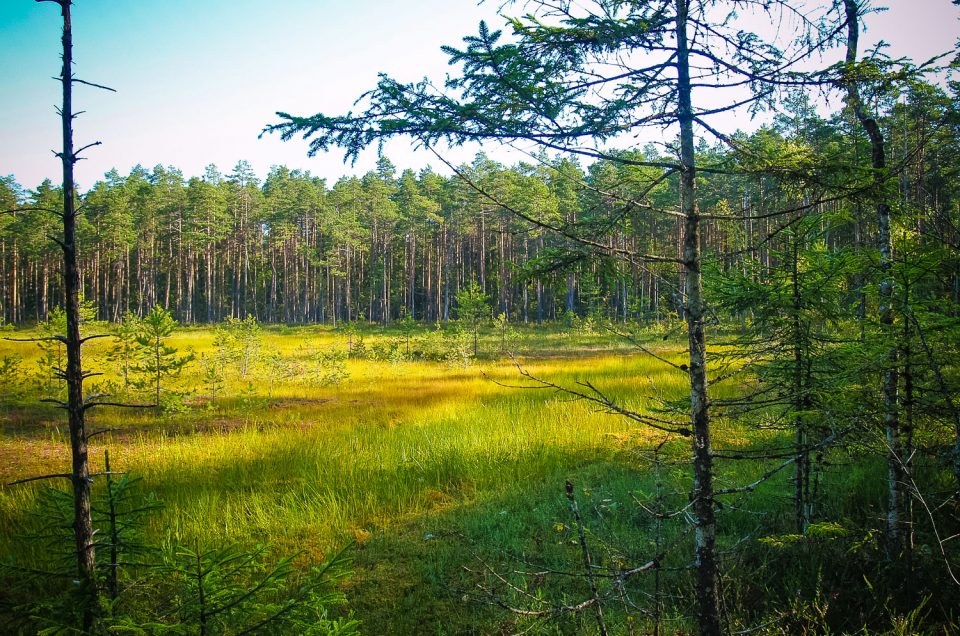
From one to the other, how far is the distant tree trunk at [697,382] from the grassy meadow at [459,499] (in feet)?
0.83

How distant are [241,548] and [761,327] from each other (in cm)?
613

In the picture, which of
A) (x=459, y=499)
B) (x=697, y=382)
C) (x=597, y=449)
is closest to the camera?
(x=697, y=382)

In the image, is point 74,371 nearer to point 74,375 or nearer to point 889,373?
point 74,375

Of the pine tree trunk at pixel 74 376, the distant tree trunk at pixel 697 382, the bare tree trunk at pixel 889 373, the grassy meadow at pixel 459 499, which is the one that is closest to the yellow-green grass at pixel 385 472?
the grassy meadow at pixel 459 499

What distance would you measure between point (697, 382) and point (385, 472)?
5.93m

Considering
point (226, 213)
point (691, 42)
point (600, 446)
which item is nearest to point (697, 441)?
point (691, 42)

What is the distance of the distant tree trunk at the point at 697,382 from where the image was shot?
8.34 ft

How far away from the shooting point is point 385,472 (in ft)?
24.3

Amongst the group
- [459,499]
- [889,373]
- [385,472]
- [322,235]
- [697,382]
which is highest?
[322,235]

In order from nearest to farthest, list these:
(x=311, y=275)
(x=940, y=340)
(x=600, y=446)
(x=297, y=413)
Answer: (x=940, y=340) → (x=600, y=446) → (x=297, y=413) → (x=311, y=275)

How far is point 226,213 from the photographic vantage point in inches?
2235

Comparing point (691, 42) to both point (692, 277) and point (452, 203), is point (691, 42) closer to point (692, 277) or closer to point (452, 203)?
point (692, 277)

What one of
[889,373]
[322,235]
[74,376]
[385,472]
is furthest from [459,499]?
[322,235]

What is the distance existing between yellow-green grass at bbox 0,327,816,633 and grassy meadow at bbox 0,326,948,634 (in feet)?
0.11
